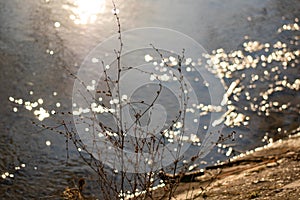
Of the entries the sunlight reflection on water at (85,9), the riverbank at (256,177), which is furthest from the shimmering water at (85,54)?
the riverbank at (256,177)

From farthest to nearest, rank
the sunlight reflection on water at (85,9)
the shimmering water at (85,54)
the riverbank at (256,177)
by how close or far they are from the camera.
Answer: the sunlight reflection on water at (85,9) < the shimmering water at (85,54) < the riverbank at (256,177)

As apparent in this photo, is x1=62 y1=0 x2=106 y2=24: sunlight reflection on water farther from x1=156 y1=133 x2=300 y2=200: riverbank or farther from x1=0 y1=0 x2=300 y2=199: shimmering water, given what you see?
x1=156 y1=133 x2=300 y2=200: riverbank

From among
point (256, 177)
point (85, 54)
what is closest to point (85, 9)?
point (85, 54)

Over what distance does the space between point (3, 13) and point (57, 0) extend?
1174mm

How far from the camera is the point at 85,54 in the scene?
826cm

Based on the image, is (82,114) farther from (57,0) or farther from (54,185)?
(57,0)

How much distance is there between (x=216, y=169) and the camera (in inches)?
234

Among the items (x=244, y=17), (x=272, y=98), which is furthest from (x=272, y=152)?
(x=244, y=17)

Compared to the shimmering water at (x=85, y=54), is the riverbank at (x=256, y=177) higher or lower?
lower

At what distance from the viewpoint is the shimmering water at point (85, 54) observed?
6.05 m

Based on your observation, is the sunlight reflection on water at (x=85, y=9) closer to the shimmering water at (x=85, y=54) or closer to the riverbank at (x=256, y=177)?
the shimmering water at (x=85, y=54)

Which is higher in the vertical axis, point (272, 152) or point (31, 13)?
point (31, 13)

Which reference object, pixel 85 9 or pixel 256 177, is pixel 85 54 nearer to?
pixel 85 9

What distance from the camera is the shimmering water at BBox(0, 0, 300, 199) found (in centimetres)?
605
